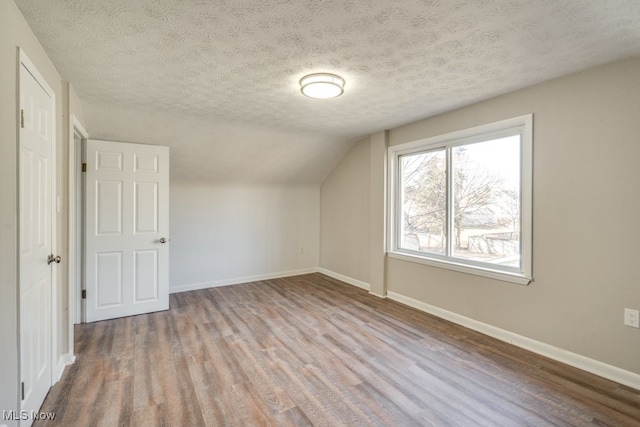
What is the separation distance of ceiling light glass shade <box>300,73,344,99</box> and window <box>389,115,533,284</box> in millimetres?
1594

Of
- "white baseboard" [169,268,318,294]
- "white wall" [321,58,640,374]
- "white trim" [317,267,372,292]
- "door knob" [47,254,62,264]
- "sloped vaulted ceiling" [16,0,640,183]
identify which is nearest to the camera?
"sloped vaulted ceiling" [16,0,640,183]

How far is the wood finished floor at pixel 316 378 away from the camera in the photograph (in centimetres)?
190

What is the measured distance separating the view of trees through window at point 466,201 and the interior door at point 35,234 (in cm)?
363

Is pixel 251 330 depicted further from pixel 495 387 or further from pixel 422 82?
pixel 422 82

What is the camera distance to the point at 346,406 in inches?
78.5

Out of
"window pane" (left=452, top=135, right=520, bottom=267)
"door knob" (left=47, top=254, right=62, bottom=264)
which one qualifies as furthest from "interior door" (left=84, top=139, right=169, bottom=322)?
"window pane" (left=452, top=135, right=520, bottom=267)

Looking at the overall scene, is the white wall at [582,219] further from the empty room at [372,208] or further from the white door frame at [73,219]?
the white door frame at [73,219]

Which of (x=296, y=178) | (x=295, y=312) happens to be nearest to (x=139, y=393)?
(x=295, y=312)

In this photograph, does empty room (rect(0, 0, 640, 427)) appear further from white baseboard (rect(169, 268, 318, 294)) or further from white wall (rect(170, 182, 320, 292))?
white wall (rect(170, 182, 320, 292))

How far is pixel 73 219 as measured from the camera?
8.48ft

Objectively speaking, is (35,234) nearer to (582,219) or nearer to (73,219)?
(73,219)

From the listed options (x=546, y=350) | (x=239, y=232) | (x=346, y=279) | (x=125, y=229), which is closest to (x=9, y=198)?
(x=125, y=229)

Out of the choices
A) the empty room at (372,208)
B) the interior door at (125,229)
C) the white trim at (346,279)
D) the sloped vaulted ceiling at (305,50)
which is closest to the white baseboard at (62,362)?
the empty room at (372,208)

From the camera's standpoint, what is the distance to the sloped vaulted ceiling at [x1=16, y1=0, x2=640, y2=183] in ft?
5.39
